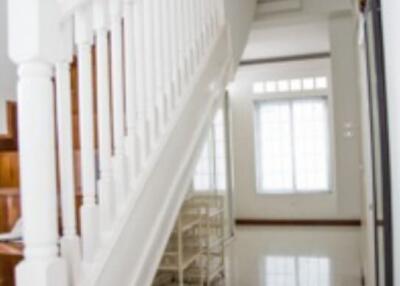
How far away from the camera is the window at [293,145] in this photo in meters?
8.01

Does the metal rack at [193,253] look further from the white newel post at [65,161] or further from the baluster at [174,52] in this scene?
the white newel post at [65,161]

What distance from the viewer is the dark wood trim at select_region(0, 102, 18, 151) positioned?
2.32 m

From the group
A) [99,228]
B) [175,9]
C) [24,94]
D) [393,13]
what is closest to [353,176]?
[175,9]

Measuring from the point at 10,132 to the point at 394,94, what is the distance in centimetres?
182

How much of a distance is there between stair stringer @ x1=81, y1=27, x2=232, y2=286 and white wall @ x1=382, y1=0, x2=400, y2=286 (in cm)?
87

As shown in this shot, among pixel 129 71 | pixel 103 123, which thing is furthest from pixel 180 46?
pixel 103 123

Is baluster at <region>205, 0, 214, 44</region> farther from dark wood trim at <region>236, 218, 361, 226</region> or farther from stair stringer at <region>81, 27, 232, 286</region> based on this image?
dark wood trim at <region>236, 218, 361, 226</region>

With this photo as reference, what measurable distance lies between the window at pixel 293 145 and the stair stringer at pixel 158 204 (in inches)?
221

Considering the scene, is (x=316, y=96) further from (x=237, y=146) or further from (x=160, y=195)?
(x=160, y=195)

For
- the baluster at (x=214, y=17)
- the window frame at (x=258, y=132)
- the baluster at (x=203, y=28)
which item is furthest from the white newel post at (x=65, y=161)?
the window frame at (x=258, y=132)

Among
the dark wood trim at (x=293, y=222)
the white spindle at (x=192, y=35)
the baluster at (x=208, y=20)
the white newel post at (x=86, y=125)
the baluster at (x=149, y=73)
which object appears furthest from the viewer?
the dark wood trim at (x=293, y=222)

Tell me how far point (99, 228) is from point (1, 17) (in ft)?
5.13

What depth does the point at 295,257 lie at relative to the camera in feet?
18.1

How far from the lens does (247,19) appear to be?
406 centimetres
